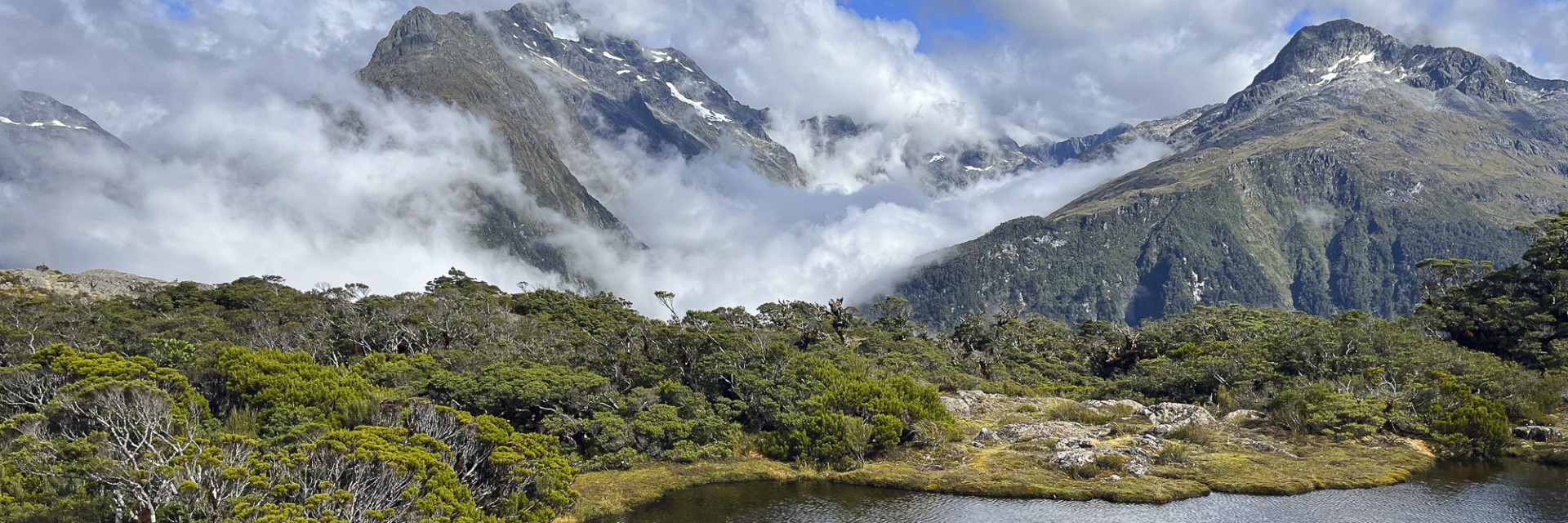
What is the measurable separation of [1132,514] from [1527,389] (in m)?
59.1

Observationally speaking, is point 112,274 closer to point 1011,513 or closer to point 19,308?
point 19,308

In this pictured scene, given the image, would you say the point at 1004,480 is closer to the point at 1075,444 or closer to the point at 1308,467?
the point at 1075,444

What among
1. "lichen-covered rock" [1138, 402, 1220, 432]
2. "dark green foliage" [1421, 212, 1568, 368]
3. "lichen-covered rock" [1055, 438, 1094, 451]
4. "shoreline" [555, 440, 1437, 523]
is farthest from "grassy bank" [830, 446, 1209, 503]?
"dark green foliage" [1421, 212, 1568, 368]

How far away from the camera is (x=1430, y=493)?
69.1m

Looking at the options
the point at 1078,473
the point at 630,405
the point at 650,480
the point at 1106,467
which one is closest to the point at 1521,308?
the point at 1106,467

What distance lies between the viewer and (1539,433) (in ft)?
274

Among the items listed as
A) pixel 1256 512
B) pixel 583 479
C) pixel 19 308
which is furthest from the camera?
pixel 19 308

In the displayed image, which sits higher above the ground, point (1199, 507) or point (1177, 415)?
point (1177, 415)

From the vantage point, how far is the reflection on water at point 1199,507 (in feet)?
210

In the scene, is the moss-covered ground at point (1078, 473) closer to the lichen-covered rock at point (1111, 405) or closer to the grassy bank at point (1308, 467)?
the grassy bank at point (1308, 467)

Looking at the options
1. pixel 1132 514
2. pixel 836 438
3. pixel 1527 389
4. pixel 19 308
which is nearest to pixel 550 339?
pixel 836 438

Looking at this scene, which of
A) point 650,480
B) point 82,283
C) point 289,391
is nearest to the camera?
point 289,391

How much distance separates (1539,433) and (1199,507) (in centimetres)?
4178

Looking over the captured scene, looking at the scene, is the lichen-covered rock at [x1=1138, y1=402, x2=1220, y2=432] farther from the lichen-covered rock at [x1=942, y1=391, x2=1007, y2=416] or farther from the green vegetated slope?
the lichen-covered rock at [x1=942, y1=391, x2=1007, y2=416]
